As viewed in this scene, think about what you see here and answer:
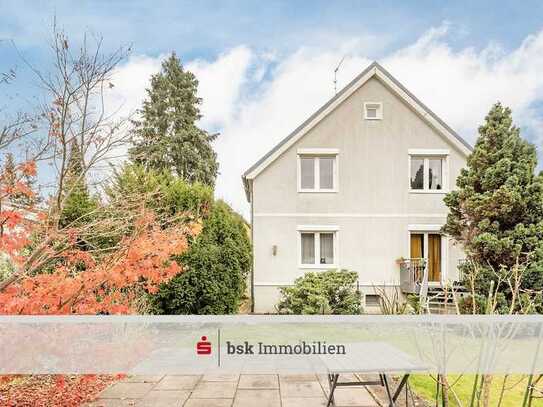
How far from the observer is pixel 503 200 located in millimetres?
8266

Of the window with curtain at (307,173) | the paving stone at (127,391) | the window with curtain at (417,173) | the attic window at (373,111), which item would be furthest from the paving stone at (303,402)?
the attic window at (373,111)

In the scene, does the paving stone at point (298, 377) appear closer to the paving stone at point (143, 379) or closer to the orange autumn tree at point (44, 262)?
the paving stone at point (143, 379)

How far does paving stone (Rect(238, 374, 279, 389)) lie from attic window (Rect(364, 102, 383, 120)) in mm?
9614

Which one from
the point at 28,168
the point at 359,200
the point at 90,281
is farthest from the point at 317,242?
the point at 28,168

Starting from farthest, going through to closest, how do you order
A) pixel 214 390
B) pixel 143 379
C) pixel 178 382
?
pixel 143 379 < pixel 178 382 < pixel 214 390

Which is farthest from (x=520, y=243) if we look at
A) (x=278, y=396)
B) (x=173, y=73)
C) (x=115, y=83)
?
(x=173, y=73)

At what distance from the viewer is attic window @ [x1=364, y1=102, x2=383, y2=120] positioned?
12453 mm

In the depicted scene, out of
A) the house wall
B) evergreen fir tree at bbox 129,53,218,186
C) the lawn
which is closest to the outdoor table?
the lawn

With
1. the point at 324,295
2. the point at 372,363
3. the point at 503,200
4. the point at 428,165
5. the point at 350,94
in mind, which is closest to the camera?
the point at 372,363

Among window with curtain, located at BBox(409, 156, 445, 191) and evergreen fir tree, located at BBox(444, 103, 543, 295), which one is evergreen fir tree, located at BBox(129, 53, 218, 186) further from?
evergreen fir tree, located at BBox(444, 103, 543, 295)

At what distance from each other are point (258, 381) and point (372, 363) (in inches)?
72.5

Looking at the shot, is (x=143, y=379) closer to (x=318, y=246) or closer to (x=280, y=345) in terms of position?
(x=280, y=345)

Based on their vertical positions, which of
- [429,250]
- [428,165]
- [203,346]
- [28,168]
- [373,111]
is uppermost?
[373,111]

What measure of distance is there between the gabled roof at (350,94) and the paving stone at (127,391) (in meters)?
8.16
